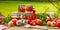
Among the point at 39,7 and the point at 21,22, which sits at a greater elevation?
the point at 39,7

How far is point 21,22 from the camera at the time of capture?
4.01 feet

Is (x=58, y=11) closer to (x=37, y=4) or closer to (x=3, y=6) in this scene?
(x=37, y=4)

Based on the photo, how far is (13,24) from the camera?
123cm

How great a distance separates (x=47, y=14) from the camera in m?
1.26

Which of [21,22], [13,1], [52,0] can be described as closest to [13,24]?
[21,22]

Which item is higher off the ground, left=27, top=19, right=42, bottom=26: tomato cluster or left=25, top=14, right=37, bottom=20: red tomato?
left=25, top=14, right=37, bottom=20: red tomato

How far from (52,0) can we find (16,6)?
10.6 inches

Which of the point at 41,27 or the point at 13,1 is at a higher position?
the point at 13,1

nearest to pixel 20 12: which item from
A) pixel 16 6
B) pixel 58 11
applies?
pixel 16 6

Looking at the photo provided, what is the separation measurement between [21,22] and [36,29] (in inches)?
4.9

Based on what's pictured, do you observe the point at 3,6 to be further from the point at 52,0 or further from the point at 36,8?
the point at 52,0

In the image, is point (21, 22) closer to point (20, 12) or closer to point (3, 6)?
point (20, 12)

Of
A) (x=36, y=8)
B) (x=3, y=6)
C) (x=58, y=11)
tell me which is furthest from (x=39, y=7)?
(x=3, y=6)

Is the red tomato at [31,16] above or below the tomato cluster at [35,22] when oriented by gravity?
above
